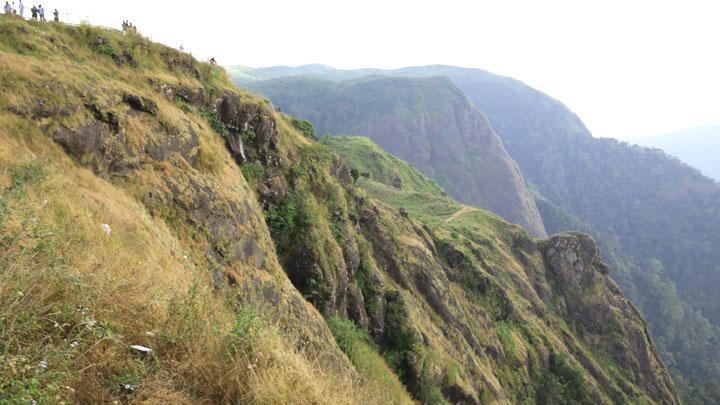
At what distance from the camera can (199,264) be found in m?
13.6

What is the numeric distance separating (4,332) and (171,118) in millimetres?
15278

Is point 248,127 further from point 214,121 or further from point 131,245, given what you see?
point 131,245

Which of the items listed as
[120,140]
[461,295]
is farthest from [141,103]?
[461,295]

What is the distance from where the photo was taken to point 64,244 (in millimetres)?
6977

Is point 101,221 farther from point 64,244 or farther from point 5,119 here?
point 5,119

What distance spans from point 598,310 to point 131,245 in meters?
76.8

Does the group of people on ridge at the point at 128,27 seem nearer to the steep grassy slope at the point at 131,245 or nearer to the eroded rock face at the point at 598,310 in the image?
the steep grassy slope at the point at 131,245

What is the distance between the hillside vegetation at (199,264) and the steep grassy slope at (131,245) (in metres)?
0.04

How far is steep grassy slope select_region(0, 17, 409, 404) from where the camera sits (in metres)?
4.98

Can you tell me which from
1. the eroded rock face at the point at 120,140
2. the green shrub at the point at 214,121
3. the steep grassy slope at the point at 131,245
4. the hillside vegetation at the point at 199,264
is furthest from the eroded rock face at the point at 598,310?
the eroded rock face at the point at 120,140

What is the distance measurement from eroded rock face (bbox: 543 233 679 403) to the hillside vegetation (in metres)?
18.8

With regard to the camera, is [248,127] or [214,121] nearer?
[214,121]

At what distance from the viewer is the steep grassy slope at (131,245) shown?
4977 mm

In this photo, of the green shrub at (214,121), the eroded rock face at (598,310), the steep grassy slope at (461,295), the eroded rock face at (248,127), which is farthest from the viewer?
the eroded rock face at (598,310)
